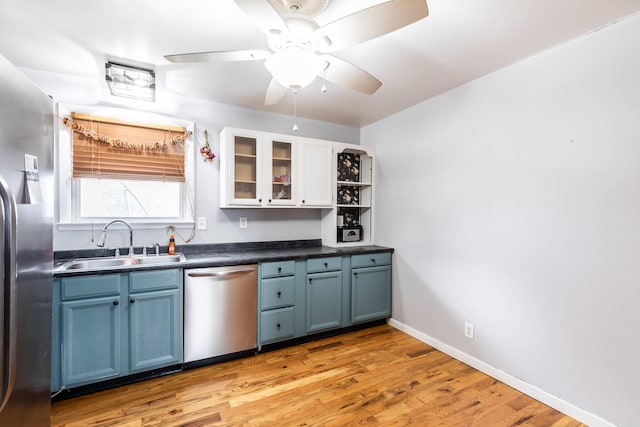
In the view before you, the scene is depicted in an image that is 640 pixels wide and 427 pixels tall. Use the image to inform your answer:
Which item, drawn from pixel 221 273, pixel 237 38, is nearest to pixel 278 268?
pixel 221 273

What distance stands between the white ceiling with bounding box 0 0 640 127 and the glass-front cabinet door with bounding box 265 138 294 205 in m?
0.59

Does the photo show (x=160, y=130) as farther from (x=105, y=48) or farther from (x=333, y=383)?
(x=333, y=383)

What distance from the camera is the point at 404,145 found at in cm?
322

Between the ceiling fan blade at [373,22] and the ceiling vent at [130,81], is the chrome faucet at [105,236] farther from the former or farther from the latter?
the ceiling fan blade at [373,22]

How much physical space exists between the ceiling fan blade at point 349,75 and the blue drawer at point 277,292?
175 cm

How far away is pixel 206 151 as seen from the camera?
2.93m

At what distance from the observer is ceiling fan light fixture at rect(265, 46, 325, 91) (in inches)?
55.5

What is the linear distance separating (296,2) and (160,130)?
6.32 ft

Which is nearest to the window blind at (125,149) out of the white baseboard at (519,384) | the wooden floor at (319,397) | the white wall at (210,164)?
the white wall at (210,164)

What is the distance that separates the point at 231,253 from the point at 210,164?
91cm

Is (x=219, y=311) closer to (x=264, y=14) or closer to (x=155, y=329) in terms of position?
(x=155, y=329)

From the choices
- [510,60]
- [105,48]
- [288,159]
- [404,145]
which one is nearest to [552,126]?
[510,60]

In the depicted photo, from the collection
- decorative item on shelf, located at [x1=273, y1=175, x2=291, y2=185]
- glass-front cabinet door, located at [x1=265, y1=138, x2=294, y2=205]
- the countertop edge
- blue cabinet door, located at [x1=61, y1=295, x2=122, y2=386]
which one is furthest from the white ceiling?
blue cabinet door, located at [x1=61, y1=295, x2=122, y2=386]

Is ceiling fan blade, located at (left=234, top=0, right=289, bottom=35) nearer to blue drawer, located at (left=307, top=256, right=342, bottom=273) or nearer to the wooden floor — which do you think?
blue drawer, located at (left=307, top=256, right=342, bottom=273)
